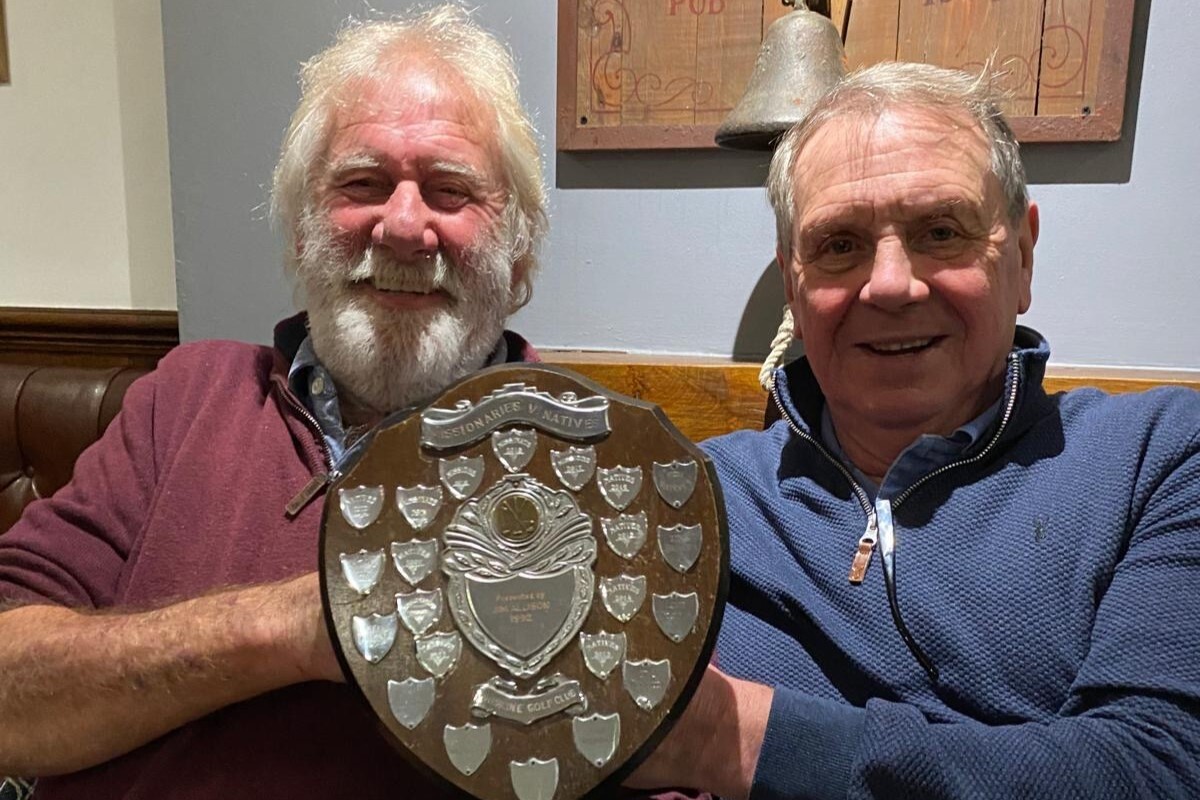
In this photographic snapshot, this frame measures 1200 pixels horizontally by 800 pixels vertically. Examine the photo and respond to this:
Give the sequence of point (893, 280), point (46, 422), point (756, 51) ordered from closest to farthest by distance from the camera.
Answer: point (893, 280) < point (756, 51) < point (46, 422)

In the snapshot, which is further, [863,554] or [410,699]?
[863,554]

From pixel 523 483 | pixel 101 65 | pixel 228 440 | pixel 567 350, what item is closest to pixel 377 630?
pixel 523 483

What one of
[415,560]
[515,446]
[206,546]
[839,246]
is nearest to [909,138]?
[839,246]

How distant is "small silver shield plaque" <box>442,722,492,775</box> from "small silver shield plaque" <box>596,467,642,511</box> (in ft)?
0.63

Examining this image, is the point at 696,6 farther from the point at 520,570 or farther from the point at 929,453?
the point at 520,570

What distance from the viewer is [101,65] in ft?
6.59

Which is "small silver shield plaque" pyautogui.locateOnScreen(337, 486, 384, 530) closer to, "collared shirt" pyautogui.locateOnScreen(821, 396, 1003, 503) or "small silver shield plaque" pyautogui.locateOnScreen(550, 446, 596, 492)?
"small silver shield plaque" pyautogui.locateOnScreen(550, 446, 596, 492)

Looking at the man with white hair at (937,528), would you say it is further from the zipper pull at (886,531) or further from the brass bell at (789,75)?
the brass bell at (789,75)

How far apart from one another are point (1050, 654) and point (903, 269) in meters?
0.40

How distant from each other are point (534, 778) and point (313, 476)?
0.47 metres

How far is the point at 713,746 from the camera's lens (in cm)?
74

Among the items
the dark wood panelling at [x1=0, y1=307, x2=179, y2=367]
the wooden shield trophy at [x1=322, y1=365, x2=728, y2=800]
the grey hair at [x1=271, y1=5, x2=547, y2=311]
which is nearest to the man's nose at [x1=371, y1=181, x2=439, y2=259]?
the grey hair at [x1=271, y1=5, x2=547, y2=311]

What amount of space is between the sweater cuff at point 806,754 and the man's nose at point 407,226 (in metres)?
0.64

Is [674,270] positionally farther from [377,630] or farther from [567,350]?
[377,630]
